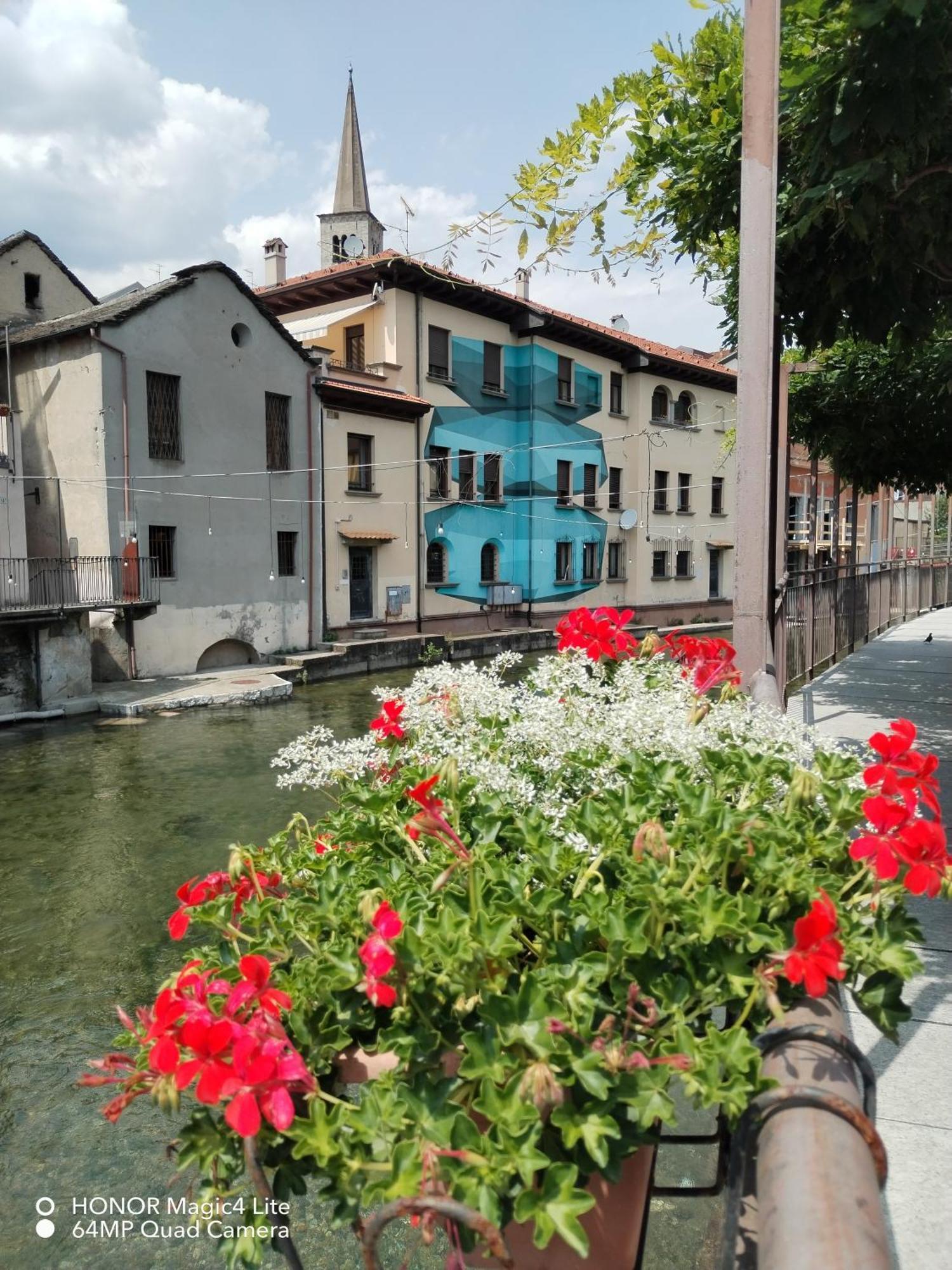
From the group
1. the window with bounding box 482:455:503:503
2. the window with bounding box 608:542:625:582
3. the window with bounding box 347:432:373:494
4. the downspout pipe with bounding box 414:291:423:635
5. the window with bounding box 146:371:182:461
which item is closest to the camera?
the window with bounding box 146:371:182:461

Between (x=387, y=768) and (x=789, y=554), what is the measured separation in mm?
48082

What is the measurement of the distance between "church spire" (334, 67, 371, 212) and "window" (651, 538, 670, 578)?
70.2 feet

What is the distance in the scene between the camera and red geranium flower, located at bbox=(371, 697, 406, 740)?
2312 mm

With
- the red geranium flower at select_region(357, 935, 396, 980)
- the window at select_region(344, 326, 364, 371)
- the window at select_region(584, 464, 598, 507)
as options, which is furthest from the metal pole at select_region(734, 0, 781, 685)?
the window at select_region(584, 464, 598, 507)

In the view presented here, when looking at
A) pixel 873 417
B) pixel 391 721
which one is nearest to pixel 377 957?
pixel 391 721

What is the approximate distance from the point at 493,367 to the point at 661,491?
30.7ft

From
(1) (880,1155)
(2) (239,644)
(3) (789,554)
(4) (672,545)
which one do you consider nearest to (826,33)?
(1) (880,1155)

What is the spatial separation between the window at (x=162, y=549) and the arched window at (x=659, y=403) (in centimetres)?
2055

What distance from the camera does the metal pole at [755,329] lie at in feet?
11.2

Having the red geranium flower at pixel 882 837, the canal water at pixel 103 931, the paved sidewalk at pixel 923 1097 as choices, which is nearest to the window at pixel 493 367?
the canal water at pixel 103 931

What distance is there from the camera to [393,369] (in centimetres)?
2461

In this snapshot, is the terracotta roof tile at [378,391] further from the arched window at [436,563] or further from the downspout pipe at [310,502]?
the arched window at [436,563]

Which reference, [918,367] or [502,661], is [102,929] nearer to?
[502,661]

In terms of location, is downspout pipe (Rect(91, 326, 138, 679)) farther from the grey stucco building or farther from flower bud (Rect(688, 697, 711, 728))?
flower bud (Rect(688, 697, 711, 728))
